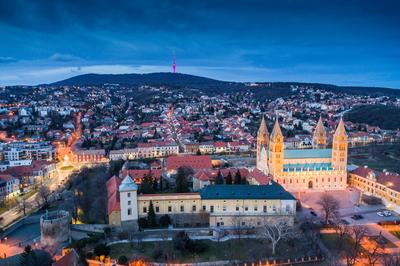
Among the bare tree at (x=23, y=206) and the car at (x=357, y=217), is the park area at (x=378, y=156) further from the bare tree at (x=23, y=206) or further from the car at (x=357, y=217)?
the bare tree at (x=23, y=206)

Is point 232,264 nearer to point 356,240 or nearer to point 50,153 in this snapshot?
point 356,240

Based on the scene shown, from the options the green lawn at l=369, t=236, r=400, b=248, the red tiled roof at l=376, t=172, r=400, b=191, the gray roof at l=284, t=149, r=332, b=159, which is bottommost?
the green lawn at l=369, t=236, r=400, b=248

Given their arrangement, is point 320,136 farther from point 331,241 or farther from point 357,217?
point 331,241

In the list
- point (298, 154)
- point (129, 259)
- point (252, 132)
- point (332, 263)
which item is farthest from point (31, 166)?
point (252, 132)

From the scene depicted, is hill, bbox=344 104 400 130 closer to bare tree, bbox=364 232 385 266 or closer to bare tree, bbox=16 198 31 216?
bare tree, bbox=364 232 385 266

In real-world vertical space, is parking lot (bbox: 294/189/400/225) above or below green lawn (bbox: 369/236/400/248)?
above

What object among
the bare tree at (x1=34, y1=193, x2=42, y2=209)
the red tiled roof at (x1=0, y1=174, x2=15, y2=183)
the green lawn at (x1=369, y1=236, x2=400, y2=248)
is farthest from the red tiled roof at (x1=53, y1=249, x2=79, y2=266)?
the red tiled roof at (x1=0, y1=174, x2=15, y2=183)

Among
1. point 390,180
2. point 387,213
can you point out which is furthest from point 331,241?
point 390,180

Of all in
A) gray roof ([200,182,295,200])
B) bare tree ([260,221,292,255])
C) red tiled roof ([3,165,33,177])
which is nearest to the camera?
bare tree ([260,221,292,255])
